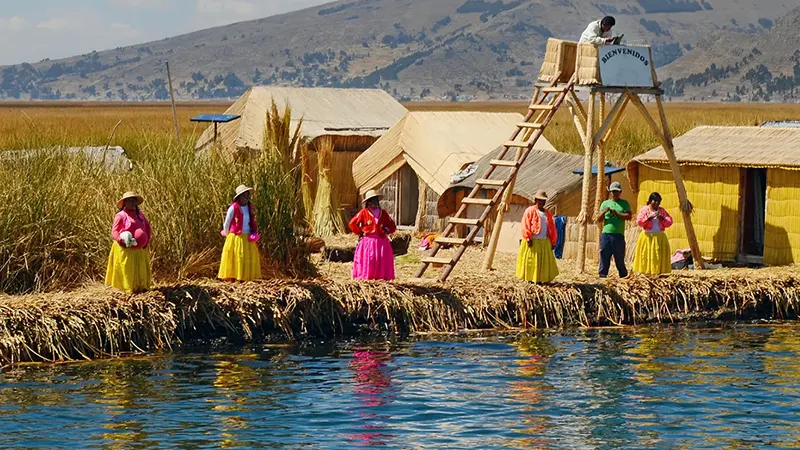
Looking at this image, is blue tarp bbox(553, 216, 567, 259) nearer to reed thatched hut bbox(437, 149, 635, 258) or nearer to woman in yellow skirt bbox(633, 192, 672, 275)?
reed thatched hut bbox(437, 149, 635, 258)

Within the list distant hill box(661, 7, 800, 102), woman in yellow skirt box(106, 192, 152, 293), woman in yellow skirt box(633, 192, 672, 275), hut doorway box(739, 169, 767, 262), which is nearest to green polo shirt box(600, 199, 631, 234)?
woman in yellow skirt box(633, 192, 672, 275)

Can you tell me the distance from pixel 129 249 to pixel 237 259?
136 cm

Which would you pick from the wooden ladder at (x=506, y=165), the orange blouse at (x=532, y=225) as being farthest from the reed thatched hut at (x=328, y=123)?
the orange blouse at (x=532, y=225)

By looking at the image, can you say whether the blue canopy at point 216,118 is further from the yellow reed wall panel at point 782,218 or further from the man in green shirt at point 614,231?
the yellow reed wall panel at point 782,218

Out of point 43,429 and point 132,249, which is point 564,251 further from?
point 43,429

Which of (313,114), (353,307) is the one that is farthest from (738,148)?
(313,114)

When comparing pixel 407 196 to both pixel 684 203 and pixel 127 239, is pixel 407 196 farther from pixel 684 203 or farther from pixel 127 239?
pixel 127 239

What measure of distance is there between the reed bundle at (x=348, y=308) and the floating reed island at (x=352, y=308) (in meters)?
0.01

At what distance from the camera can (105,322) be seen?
1273cm

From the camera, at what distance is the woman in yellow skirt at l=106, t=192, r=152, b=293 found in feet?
42.5

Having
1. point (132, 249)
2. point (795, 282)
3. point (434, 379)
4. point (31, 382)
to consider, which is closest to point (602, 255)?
point (795, 282)

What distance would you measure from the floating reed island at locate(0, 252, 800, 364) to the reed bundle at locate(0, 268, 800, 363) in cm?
1

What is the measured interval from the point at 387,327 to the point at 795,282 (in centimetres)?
468

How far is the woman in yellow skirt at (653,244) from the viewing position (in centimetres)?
1582
